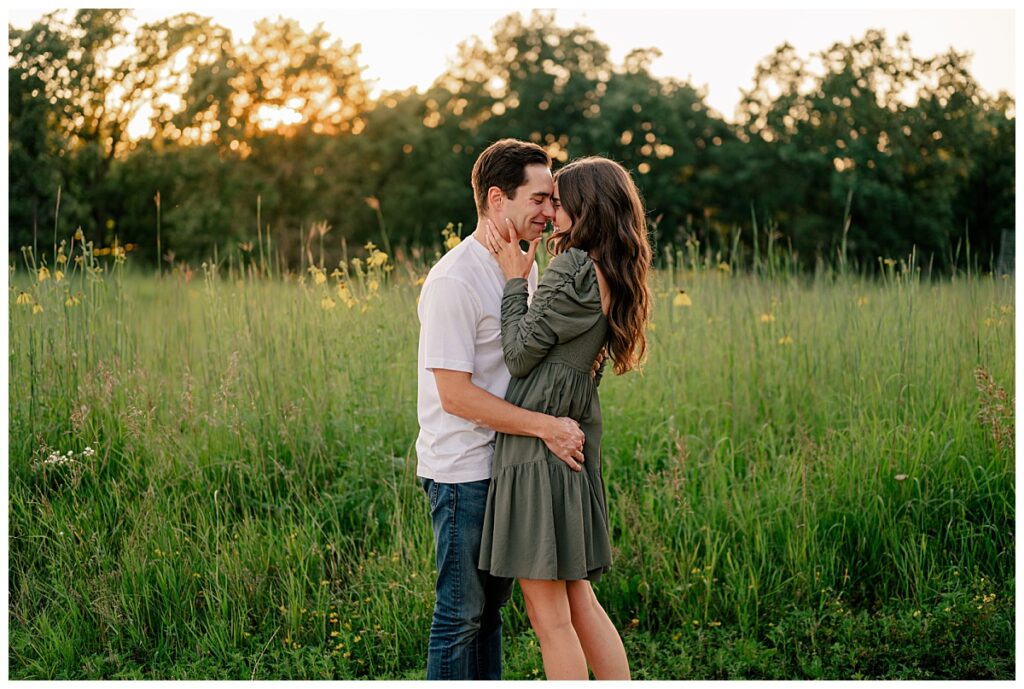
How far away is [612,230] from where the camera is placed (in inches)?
97.2

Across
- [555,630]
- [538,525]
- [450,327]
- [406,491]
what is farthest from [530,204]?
[406,491]

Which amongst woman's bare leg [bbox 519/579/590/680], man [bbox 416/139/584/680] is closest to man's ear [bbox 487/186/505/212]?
man [bbox 416/139/584/680]

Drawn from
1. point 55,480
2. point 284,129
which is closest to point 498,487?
point 55,480

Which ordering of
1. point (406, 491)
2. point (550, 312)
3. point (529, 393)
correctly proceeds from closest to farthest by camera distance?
point (550, 312)
point (529, 393)
point (406, 491)

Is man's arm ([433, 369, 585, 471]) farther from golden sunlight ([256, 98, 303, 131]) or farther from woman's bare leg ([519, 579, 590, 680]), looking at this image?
golden sunlight ([256, 98, 303, 131])

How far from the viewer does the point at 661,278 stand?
5.83 m

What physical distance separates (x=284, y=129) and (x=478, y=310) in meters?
25.2

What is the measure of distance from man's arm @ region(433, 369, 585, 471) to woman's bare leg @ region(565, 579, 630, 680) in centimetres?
42

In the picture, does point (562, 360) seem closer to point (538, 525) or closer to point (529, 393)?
point (529, 393)

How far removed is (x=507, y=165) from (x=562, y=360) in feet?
1.85

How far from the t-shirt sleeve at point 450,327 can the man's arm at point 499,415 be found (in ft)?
0.10

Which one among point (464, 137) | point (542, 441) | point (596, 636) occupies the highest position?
point (464, 137)

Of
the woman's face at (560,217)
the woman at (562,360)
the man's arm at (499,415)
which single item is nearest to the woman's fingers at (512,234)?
the woman at (562,360)

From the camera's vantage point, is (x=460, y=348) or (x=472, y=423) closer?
(x=460, y=348)
